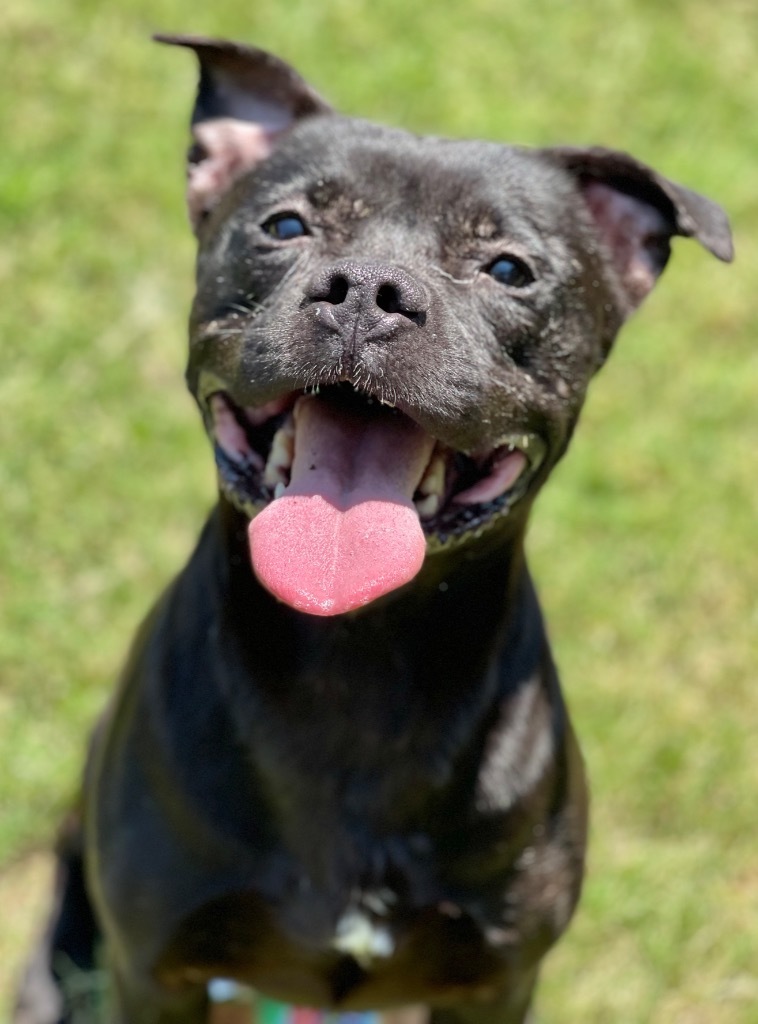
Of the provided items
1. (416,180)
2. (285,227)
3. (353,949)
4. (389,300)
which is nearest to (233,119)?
(285,227)

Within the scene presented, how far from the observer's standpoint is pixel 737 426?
533cm

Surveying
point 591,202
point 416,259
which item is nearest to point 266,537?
point 416,259

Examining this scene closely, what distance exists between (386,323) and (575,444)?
9.35 feet

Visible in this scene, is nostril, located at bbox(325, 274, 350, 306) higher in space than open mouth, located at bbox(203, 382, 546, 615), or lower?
higher

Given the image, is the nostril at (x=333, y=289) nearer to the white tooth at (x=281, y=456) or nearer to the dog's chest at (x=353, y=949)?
the white tooth at (x=281, y=456)

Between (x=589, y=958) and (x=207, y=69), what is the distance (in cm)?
259

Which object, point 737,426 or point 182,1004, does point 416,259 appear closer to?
point 182,1004

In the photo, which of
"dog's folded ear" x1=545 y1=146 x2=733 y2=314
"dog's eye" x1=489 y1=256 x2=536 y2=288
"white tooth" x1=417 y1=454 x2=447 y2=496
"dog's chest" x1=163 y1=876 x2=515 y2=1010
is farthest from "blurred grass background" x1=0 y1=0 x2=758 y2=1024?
"dog's eye" x1=489 y1=256 x2=536 y2=288

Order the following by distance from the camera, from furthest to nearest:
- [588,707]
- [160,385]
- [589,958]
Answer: [160,385] → [588,707] → [589,958]

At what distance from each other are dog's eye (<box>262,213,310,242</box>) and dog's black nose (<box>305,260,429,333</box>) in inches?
12.2

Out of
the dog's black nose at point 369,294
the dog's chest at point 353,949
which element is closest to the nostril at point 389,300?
the dog's black nose at point 369,294

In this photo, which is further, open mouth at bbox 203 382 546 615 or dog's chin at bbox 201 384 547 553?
dog's chin at bbox 201 384 547 553

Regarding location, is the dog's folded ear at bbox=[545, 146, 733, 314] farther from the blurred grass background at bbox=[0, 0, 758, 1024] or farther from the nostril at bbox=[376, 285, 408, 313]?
the blurred grass background at bbox=[0, 0, 758, 1024]

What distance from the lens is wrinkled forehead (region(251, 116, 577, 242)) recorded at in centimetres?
263
